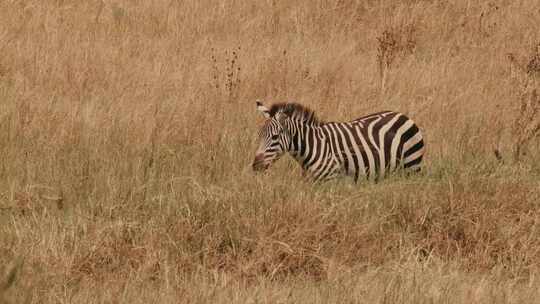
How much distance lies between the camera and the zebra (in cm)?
722

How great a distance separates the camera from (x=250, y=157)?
7.65 m

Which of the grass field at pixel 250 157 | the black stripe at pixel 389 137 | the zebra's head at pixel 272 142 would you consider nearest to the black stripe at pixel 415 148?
the black stripe at pixel 389 137

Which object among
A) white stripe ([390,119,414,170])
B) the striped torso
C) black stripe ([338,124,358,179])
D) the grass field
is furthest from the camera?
white stripe ([390,119,414,170])

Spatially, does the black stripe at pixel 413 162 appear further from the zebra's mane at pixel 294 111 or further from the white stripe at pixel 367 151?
the zebra's mane at pixel 294 111

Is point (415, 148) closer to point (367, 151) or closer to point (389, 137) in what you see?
point (389, 137)

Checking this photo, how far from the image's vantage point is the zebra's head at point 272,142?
23.4 feet

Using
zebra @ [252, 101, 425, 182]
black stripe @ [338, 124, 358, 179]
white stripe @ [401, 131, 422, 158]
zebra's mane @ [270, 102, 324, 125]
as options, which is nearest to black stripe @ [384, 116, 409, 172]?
zebra @ [252, 101, 425, 182]

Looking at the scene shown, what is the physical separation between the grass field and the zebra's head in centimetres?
12

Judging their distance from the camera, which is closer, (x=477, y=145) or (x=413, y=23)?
(x=477, y=145)

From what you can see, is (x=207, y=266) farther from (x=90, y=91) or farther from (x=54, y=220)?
(x=90, y=91)

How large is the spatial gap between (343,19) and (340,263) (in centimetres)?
676

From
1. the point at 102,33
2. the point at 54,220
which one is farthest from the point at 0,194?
the point at 102,33

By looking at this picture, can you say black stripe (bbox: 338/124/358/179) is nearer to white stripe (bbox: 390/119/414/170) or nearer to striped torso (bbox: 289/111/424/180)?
striped torso (bbox: 289/111/424/180)

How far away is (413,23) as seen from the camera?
11.8 metres
